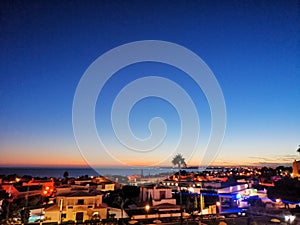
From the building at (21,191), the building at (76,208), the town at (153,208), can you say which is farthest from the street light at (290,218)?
the building at (21,191)

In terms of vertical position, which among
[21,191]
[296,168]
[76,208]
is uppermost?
[296,168]

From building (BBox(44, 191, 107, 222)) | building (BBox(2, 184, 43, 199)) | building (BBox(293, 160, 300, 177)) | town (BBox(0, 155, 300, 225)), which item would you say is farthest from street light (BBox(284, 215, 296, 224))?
building (BBox(2, 184, 43, 199))

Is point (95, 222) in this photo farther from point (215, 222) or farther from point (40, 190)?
point (40, 190)

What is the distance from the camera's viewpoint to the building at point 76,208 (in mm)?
16672

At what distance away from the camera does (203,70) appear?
1034 centimetres

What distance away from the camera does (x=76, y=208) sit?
17.5 meters

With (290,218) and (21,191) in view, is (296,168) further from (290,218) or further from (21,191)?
(21,191)

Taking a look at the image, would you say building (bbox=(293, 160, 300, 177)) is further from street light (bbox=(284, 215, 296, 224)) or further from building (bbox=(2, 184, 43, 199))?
building (bbox=(2, 184, 43, 199))

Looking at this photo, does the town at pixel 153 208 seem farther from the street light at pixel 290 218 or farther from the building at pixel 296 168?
the building at pixel 296 168

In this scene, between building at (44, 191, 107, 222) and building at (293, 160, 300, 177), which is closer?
building at (44, 191, 107, 222)

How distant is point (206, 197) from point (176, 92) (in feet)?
68.8

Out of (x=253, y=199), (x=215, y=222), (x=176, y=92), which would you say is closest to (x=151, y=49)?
(x=176, y=92)

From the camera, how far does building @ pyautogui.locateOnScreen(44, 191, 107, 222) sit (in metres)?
16.7

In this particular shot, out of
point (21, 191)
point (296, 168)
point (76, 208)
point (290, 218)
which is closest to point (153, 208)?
point (76, 208)
